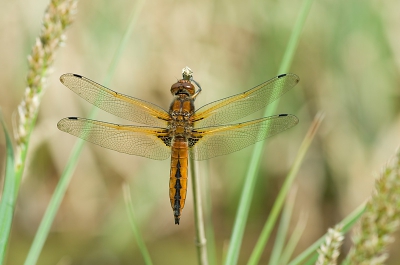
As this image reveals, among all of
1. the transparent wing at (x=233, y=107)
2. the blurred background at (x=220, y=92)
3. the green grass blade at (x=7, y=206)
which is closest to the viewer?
the green grass blade at (x=7, y=206)

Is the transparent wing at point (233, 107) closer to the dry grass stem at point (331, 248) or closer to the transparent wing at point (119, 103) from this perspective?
the transparent wing at point (119, 103)

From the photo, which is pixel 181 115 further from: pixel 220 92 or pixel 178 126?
pixel 220 92

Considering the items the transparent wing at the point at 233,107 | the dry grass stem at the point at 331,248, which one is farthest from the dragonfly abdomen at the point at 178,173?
the dry grass stem at the point at 331,248

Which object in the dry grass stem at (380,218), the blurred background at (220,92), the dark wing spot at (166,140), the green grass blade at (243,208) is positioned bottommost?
the dry grass stem at (380,218)

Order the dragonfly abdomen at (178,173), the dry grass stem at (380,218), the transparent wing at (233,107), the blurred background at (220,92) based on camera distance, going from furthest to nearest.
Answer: the blurred background at (220,92) < the transparent wing at (233,107) < the dragonfly abdomen at (178,173) < the dry grass stem at (380,218)

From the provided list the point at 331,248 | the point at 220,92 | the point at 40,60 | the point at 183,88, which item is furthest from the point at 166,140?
the point at 220,92

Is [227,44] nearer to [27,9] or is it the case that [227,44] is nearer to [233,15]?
[233,15]
